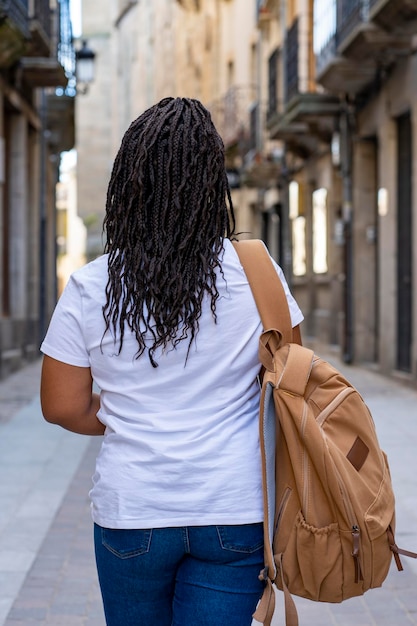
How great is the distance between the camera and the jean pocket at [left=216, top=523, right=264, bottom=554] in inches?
83.2

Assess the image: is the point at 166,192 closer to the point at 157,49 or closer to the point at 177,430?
the point at 177,430

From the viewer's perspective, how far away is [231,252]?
226 centimetres

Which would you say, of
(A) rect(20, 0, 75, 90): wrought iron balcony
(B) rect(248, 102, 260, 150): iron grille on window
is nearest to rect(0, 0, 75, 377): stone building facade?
(A) rect(20, 0, 75, 90): wrought iron balcony

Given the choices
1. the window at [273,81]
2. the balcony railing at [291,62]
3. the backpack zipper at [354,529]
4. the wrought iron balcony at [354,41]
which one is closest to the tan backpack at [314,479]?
the backpack zipper at [354,529]

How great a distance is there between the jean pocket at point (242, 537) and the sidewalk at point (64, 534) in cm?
248

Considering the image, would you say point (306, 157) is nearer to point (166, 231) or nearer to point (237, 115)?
point (237, 115)

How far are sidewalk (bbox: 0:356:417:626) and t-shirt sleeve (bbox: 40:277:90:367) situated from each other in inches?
96.6

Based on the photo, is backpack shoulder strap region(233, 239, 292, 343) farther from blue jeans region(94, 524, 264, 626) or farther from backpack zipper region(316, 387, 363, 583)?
blue jeans region(94, 524, 264, 626)

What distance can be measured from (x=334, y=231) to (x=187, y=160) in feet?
61.8

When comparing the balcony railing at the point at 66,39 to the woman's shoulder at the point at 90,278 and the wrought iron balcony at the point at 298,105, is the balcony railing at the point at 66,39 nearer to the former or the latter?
the wrought iron balcony at the point at 298,105

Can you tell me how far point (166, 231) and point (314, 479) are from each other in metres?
0.52

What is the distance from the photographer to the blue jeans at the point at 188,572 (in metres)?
2.11

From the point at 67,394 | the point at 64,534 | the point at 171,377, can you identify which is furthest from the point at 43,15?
the point at 171,377

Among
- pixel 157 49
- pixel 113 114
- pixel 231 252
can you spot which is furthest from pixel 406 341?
pixel 113 114
